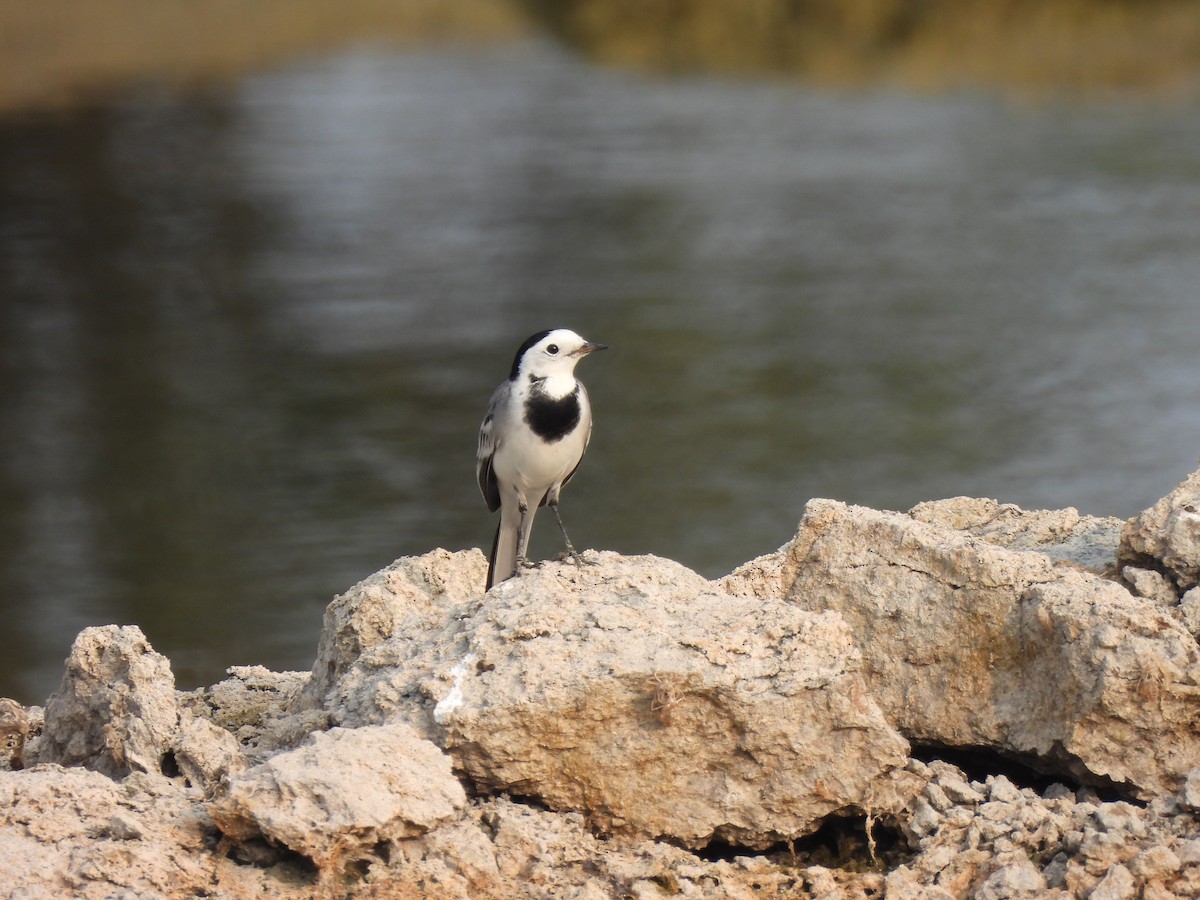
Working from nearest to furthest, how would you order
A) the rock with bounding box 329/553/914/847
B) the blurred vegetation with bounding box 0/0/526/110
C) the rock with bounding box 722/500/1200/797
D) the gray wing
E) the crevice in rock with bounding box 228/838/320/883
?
the crevice in rock with bounding box 228/838/320/883 < the rock with bounding box 329/553/914/847 < the rock with bounding box 722/500/1200/797 < the gray wing < the blurred vegetation with bounding box 0/0/526/110

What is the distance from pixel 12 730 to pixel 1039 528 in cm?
329

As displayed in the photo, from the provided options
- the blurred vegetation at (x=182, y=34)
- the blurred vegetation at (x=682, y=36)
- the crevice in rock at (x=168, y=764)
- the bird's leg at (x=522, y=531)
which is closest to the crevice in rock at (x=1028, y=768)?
the bird's leg at (x=522, y=531)

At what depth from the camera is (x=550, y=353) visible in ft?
18.3

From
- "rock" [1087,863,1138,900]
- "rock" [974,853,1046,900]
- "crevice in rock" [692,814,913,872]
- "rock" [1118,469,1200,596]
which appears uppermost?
"rock" [1118,469,1200,596]

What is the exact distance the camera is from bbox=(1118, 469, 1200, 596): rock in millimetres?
4379

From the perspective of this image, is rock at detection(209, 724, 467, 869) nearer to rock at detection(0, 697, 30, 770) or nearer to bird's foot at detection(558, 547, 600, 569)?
bird's foot at detection(558, 547, 600, 569)

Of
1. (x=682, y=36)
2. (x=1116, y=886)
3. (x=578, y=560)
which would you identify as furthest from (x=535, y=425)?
(x=682, y=36)

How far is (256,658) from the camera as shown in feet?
29.2

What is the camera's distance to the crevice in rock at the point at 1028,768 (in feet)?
13.5

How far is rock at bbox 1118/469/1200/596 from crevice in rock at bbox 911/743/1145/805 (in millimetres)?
608

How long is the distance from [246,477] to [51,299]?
6134mm

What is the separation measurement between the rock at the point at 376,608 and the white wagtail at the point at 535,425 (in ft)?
1.52

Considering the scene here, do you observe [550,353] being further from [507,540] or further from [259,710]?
[259,710]

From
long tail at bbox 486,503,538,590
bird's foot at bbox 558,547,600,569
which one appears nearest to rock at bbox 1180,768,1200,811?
bird's foot at bbox 558,547,600,569
